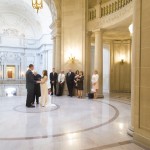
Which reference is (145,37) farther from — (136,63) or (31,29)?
(31,29)

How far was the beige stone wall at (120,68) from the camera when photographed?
54.5ft

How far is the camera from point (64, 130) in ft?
19.0

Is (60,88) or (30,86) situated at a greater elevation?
(30,86)

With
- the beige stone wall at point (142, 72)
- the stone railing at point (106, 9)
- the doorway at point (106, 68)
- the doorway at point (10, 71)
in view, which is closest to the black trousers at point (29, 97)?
the beige stone wall at point (142, 72)

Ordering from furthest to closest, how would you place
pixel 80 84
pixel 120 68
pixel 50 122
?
pixel 120 68, pixel 80 84, pixel 50 122

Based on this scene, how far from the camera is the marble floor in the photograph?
15.1 feet

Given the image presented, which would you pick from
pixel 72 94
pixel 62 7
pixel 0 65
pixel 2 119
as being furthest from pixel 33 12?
pixel 2 119

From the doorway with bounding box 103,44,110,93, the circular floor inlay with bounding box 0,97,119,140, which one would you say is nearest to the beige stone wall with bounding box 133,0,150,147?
the circular floor inlay with bounding box 0,97,119,140

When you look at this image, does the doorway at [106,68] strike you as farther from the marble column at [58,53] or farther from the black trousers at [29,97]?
the black trousers at [29,97]

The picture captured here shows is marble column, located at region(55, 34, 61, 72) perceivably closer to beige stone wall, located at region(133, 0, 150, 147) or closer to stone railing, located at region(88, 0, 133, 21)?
stone railing, located at region(88, 0, 133, 21)

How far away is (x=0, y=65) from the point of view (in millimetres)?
30562

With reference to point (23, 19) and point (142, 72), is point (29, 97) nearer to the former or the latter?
point (142, 72)

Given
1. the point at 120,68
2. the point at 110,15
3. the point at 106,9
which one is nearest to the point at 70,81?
the point at 110,15

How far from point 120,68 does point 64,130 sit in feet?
38.7
